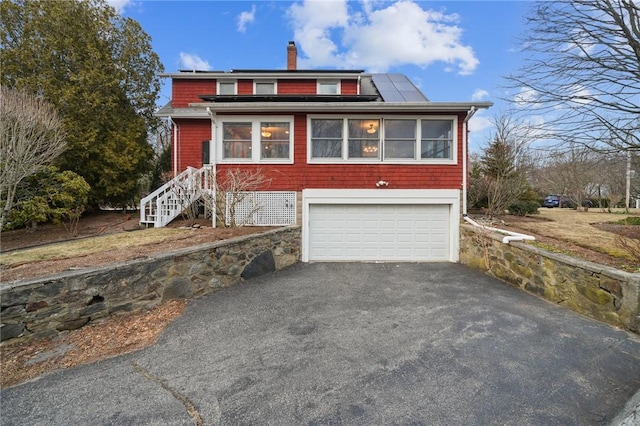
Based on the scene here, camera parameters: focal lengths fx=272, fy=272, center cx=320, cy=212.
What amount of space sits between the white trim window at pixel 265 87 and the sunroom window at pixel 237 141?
18.2 feet

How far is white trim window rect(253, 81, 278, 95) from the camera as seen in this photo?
13.1 m

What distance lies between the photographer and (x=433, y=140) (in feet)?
27.3

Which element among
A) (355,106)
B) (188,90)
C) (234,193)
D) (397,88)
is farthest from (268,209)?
(397,88)

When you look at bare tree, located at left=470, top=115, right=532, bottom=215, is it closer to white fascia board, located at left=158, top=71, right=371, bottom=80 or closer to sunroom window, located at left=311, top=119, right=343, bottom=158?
white fascia board, located at left=158, top=71, right=371, bottom=80

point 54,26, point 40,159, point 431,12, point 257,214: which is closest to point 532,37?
point 431,12

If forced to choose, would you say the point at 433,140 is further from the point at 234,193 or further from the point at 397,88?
the point at 397,88

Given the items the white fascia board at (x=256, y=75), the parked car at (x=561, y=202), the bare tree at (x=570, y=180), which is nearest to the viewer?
the white fascia board at (x=256, y=75)

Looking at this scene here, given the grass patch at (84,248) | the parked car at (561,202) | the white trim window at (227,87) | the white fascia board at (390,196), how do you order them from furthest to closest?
the parked car at (561,202), the white trim window at (227,87), the white fascia board at (390,196), the grass patch at (84,248)

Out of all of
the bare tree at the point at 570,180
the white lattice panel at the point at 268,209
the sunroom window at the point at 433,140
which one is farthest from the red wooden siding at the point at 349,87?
the bare tree at the point at 570,180

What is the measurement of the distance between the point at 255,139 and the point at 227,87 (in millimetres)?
6490

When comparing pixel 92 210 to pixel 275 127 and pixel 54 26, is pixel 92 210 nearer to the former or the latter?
pixel 54 26

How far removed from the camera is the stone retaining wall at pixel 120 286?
3.57 m

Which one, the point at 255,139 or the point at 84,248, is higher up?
the point at 255,139

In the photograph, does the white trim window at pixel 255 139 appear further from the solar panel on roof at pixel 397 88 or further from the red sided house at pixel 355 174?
the solar panel on roof at pixel 397 88
